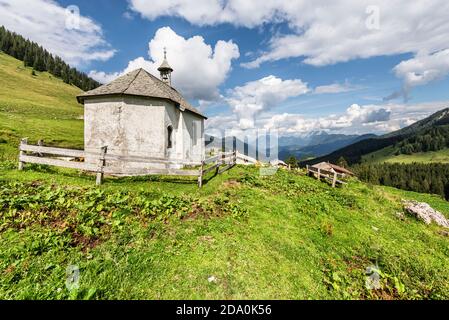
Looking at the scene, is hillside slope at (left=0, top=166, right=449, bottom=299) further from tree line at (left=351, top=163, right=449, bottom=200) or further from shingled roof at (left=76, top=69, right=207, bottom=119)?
tree line at (left=351, top=163, right=449, bottom=200)

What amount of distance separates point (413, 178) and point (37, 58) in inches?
7872

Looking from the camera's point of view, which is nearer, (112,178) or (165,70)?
(112,178)

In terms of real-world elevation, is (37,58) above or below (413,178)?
above

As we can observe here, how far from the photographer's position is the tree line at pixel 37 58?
381 ft

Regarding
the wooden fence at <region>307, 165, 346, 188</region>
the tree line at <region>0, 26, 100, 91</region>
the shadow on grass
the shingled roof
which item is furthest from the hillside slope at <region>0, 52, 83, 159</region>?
the wooden fence at <region>307, 165, 346, 188</region>

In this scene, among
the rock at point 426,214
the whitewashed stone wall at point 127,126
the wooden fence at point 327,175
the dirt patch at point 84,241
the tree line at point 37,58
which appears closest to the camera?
the dirt patch at point 84,241

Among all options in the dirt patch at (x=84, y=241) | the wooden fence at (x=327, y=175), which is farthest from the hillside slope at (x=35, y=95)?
the dirt patch at (x=84, y=241)

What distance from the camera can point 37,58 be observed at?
115938mm

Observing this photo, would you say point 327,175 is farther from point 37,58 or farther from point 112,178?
point 37,58

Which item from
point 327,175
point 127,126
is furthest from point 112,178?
point 327,175

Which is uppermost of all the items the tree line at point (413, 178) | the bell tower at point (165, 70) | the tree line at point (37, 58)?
the tree line at point (37, 58)

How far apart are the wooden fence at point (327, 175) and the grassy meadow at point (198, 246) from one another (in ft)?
19.9

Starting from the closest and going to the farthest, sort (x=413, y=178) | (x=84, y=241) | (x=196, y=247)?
(x=84, y=241) → (x=196, y=247) → (x=413, y=178)

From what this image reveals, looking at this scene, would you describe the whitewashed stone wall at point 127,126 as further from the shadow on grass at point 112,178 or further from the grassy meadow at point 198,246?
the grassy meadow at point 198,246
